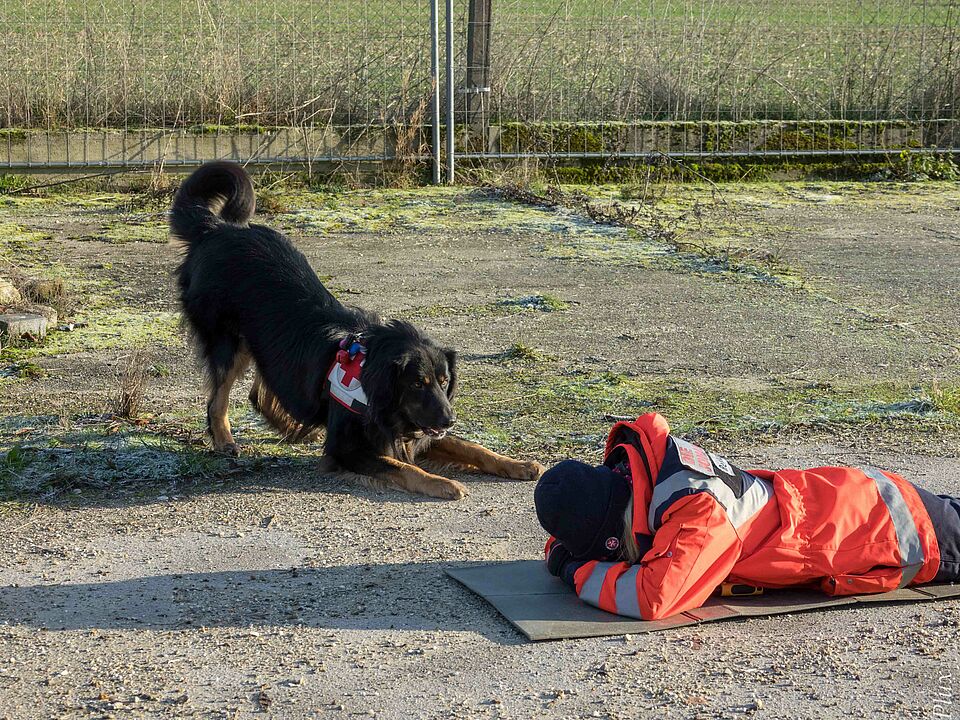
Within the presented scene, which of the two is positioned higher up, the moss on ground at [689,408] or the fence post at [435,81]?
the fence post at [435,81]

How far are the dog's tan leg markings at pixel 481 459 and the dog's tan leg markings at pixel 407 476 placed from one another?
191mm

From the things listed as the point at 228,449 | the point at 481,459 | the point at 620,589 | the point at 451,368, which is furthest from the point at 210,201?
the point at 620,589

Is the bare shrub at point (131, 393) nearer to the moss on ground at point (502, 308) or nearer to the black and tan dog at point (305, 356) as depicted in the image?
the black and tan dog at point (305, 356)

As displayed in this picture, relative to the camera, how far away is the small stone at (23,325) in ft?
22.3

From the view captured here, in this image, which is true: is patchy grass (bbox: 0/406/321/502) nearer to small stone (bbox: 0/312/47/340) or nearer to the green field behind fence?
small stone (bbox: 0/312/47/340)

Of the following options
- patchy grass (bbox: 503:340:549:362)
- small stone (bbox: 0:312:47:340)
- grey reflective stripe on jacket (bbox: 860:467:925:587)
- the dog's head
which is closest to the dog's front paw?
the dog's head

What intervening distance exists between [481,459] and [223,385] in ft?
4.26

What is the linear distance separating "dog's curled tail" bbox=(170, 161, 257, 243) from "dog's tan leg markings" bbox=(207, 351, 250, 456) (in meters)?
0.75

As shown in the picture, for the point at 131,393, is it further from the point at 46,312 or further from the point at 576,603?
the point at 576,603

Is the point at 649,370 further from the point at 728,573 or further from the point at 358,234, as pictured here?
the point at 358,234

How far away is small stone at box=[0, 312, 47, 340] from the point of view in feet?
22.3

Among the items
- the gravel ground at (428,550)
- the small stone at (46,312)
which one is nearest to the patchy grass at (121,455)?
the gravel ground at (428,550)

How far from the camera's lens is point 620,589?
3.64 meters

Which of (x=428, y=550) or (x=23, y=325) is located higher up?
(x=23, y=325)
